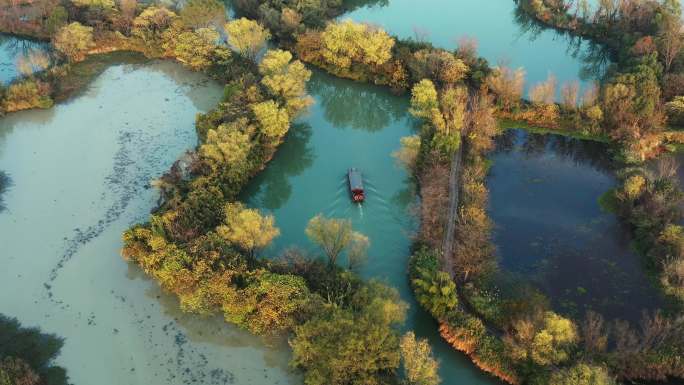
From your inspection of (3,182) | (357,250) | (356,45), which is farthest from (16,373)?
(356,45)

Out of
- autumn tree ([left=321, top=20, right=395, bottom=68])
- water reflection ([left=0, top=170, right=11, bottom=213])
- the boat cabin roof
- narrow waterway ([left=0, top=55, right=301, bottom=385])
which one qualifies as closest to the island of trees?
autumn tree ([left=321, top=20, right=395, bottom=68])

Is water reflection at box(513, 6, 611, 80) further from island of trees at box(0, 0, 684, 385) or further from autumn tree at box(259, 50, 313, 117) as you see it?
autumn tree at box(259, 50, 313, 117)

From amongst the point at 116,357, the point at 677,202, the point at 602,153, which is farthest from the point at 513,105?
the point at 116,357

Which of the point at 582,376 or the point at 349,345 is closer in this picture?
the point at 582,376

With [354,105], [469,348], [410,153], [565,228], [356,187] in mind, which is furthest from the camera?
[354,105]

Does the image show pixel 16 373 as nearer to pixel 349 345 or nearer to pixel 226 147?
pixel 349 345

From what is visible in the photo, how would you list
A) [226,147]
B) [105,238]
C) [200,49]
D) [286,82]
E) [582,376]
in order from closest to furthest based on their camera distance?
[582,376]
[105,238]
[226,147]
[286,82]
[200,49]
